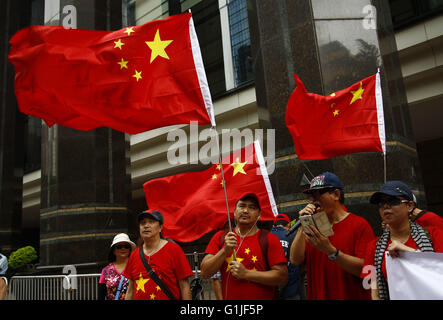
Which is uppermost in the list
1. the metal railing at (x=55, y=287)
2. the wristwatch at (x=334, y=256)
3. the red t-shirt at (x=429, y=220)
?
the red t-shirt at (x=429, y=220)

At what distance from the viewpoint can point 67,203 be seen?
11562mm

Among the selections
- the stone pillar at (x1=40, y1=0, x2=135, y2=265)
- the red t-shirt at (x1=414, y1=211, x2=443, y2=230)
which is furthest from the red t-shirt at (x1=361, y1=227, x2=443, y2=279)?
the stone pillar at (x1=40, y1=0, x2=135, y2=265)

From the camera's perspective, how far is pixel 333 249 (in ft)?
10.9

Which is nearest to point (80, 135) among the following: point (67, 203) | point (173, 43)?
point (67, 203)

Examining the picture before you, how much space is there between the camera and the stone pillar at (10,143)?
18.2 metres

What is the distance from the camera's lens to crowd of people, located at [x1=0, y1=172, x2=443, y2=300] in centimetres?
309

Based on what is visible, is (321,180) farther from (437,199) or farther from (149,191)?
(437,199)

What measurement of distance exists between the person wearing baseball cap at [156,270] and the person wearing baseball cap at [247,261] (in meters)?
0.36

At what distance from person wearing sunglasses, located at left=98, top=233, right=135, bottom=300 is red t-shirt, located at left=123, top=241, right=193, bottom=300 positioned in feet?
3.20

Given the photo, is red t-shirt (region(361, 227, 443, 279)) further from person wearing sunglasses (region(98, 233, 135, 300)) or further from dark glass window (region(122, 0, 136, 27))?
dark glass window (region(122, 0, 136, 27))

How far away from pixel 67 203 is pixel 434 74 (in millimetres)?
10292
